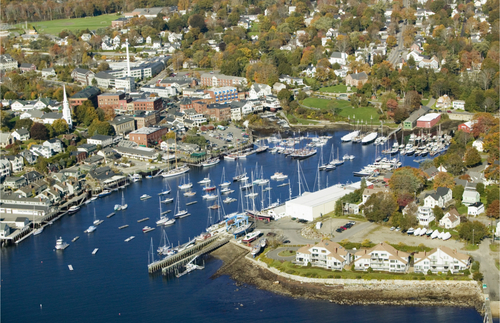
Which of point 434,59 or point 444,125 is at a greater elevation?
point 434,59

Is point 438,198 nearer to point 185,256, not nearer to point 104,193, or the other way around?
point 185,256

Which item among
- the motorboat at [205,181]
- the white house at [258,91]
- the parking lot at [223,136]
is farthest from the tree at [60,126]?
the white house at [258,91]

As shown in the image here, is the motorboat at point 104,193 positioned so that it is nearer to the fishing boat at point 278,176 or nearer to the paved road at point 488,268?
the fishing boat at point 278,176

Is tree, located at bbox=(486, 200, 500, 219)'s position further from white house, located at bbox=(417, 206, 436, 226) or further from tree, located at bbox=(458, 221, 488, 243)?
white house, located at bbox=(417, 206, 436, 226)

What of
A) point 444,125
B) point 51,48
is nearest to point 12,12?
point 51,48

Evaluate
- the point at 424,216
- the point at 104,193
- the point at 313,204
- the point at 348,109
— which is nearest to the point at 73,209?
the point at 104,193

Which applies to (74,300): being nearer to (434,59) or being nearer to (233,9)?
(434,59)

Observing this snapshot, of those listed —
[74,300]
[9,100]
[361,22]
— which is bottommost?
[74,300]

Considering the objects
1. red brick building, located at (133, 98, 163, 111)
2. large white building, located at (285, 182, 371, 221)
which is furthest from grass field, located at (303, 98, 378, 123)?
large white building, located at (285, 182, 371, 221)
